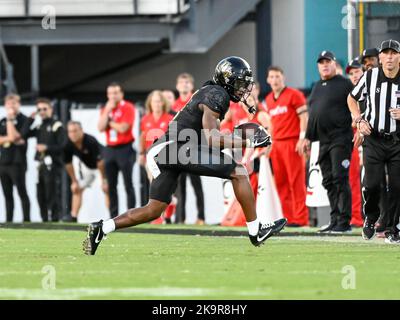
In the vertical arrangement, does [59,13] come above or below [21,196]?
above

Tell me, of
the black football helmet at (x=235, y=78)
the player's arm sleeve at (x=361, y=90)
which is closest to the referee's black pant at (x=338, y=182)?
the player's arm sleeve at (x=361, y=90)

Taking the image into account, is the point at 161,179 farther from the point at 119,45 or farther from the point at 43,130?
the point at 119,45

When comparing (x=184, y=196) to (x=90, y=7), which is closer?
(x=184, y=196)

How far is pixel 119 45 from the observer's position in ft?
93.5

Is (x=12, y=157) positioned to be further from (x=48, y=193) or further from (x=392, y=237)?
(x=392, y=237)

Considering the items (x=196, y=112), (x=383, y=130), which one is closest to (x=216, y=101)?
(x=196, y=112)

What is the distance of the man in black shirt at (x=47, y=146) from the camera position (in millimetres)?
18906

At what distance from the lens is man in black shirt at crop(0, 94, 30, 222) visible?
61.3 ft

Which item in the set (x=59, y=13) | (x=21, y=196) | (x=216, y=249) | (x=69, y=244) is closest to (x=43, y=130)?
(x=21, y=196)

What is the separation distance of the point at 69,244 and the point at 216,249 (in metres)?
1.67

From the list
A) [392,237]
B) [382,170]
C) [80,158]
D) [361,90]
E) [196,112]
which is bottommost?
[392,237]

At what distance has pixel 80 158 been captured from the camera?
19.1 m

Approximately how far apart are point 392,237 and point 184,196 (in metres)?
6.25

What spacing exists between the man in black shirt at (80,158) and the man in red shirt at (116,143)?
756mm
